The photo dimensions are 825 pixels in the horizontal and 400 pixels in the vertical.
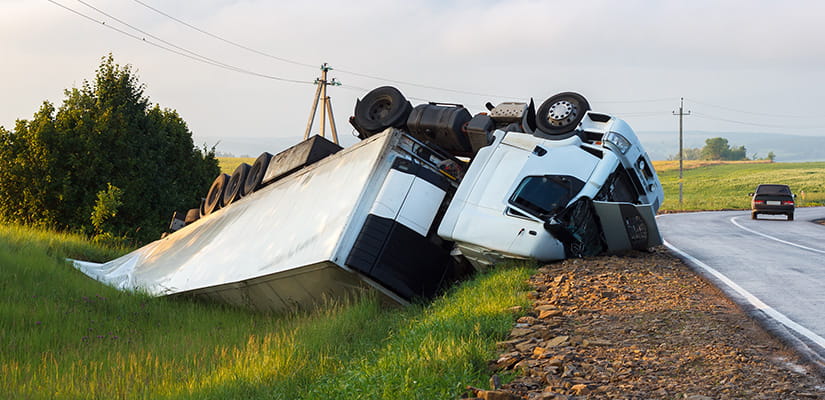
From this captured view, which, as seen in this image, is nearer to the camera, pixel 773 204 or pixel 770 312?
pixel 770 312

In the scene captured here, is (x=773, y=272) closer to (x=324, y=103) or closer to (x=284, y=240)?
(x=284, y=240)

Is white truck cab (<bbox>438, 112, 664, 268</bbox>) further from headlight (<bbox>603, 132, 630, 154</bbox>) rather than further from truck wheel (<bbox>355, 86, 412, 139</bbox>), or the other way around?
truck wheel (<bbox>355, 86, 412, 139</bbox>)

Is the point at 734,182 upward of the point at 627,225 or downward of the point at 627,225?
downward

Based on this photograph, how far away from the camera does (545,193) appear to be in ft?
32.0

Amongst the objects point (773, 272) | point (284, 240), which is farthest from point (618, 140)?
point (284, 240)

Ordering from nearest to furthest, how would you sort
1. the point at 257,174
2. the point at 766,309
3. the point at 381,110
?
the point at 766,309
the point at 381,110
the point at 257,174

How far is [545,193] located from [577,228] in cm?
65

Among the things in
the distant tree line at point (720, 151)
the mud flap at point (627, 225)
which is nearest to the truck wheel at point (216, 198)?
the mud flap at point (627, 225)

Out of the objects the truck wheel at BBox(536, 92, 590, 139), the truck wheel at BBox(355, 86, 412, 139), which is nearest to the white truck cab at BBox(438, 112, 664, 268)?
the truck wheel at BBox(536, 92, 590, 139)

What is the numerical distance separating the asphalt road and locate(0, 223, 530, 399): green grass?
2.50 metres

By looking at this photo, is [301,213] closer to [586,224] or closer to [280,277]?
[280,277]

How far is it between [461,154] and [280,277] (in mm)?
3750

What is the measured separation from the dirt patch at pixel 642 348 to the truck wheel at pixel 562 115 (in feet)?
9.11

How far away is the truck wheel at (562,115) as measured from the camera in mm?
10648
